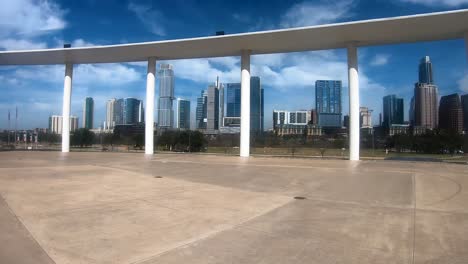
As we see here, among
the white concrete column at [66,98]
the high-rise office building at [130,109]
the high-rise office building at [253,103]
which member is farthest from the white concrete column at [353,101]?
the high-rise office building at [130,109]

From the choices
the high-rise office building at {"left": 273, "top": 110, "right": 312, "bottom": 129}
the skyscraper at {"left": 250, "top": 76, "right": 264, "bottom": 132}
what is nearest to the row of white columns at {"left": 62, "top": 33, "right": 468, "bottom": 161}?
the skyscraper at {"left": 250, "top": 76, "right": 264, "bottom": 132}

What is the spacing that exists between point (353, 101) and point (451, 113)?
75.3 ft

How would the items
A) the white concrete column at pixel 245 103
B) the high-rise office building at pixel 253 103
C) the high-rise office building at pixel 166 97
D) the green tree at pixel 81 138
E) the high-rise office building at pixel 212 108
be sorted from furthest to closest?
the high-rise office building at pixel 212 108
the green tree at pixel 81 138
the high-rise office building at pixel 166 97
the high-rise office building at pixel 253 103
the white concrete column at pixel 245 103

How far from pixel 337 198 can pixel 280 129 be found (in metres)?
38.2

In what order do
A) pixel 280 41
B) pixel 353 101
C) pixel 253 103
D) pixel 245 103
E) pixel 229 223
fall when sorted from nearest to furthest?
pixel 229 223 < pixel 353 101 < pixel 280 41 < pixel 245 103 < pixel 253 103

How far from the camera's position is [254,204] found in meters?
6.51

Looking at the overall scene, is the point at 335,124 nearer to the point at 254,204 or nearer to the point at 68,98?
the point at 68,98

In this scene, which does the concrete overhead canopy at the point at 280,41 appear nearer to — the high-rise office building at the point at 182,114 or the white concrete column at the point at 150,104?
the white concrete column at the point at 150,104

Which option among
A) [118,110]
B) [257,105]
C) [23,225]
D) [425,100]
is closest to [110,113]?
[118,110]

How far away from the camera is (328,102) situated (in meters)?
45.6

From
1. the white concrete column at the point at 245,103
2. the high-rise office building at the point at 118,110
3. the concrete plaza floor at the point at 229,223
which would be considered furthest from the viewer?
the high-rise office building at the point at 118,110

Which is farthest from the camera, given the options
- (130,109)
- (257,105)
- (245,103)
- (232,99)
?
(130,109)

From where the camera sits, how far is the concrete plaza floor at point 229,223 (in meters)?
3.76

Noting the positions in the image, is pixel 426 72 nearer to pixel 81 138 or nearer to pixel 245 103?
pixel 245 103
